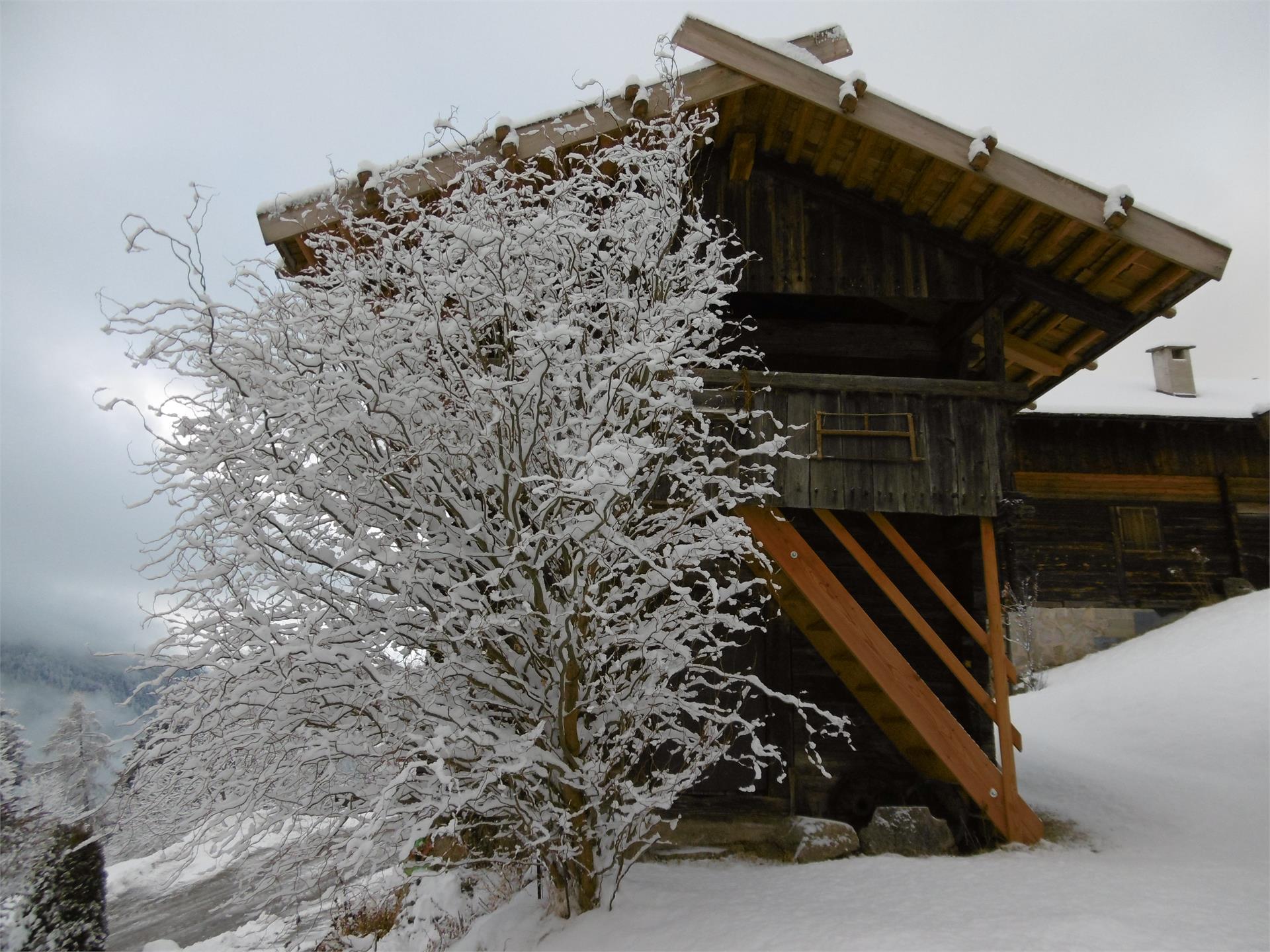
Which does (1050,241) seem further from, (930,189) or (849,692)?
(849,692)

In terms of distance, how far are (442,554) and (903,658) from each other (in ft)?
A: 16.1

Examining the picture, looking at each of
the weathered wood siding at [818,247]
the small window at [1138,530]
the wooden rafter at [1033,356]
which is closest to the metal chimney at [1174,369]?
the small window at [1138,530]

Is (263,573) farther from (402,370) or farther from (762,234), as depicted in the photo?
(762,234)

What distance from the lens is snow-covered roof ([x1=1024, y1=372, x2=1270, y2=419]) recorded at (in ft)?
63.5

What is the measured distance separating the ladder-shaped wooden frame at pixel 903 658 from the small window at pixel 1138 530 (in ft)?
46.4

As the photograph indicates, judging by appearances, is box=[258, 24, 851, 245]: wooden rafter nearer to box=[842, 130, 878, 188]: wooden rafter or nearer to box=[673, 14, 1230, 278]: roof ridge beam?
box=[673, 14, 1230, 278]: roof ridge beam

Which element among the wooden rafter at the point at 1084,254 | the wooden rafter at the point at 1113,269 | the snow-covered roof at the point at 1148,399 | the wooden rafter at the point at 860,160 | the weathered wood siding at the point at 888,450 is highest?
the snow-covered roof at the point at 1148,399

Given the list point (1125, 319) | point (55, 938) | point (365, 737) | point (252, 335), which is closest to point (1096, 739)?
point (1125, 319)

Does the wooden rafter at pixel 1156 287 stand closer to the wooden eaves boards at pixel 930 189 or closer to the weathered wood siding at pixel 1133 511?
the wooden eaves boards at pixel 930 189

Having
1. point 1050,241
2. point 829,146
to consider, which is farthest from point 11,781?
point 1050,241

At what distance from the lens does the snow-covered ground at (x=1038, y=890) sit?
4676mm

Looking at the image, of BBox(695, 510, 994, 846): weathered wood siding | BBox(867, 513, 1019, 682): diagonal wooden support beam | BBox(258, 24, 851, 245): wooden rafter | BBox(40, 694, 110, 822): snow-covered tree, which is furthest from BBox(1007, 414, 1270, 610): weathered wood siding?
BBox(40, 694, 110, 822): snow-covered tree

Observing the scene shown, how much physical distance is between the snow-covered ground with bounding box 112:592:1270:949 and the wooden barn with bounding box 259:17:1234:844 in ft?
3.33

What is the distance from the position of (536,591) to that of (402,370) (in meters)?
1.55
